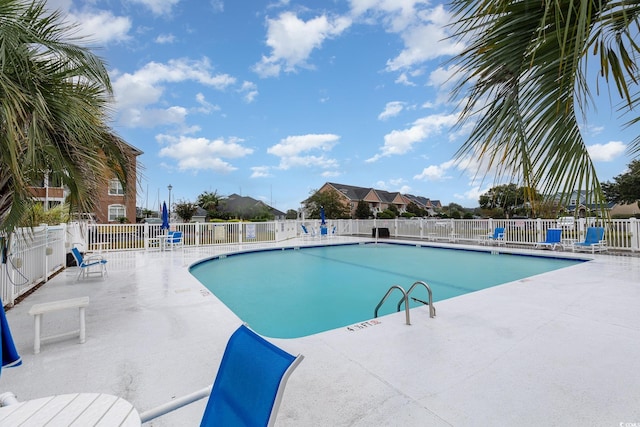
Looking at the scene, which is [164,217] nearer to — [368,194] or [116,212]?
[116,212]

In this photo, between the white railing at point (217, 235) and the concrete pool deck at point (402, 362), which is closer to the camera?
the concrete pool deck at point (402, 362)

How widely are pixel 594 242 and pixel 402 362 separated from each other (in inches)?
439

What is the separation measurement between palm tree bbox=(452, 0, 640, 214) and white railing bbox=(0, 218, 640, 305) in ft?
1.51

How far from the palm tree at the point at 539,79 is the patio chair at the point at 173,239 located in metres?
12.8

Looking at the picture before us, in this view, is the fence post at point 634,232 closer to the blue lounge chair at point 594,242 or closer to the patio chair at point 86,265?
the blue lounge chair at point 594,242

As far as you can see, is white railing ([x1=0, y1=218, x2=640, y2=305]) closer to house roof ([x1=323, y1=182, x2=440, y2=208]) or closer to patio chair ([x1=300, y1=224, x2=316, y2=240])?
patio chair ([x1=300, y1=224, x2=316, y2=240])

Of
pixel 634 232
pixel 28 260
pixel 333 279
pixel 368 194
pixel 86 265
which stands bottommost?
pixel 333 279

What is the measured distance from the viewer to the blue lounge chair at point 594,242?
10000 millimetres

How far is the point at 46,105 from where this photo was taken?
2.64 meters

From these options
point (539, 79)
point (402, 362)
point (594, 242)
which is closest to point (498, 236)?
point (594, 242)

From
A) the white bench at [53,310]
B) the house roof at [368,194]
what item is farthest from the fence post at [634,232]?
the house roof at [368,194]

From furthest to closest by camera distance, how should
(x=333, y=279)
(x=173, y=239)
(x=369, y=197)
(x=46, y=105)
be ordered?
(x=369, y=197)
(x=173, y=239)
(x=333, y=279)
(x=46, y=105)

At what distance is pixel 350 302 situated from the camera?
6.13 meters

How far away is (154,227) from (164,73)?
620cm
